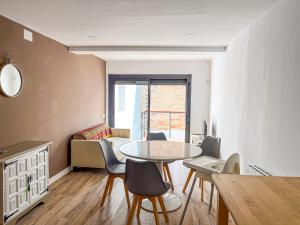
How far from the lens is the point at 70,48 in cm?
449

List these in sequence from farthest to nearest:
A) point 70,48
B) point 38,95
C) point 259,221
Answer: point 70,48 < point 38,95 < point 259,221

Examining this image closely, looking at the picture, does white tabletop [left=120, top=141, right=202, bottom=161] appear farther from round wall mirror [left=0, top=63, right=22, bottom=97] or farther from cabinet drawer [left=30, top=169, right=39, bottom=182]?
round wall mirror [left=0, top=63, right=22, bottom=97]

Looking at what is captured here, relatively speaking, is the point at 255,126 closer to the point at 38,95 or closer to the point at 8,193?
the point at 8,193

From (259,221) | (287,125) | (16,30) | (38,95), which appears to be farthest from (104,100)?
(259,221)

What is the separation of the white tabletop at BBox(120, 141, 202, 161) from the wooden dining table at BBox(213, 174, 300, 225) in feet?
3.95

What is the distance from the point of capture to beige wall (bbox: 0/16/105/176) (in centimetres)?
305

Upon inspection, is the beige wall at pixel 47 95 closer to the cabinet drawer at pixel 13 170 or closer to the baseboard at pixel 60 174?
the baseboard at pixel 60 174

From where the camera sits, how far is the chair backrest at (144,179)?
7.92 feet

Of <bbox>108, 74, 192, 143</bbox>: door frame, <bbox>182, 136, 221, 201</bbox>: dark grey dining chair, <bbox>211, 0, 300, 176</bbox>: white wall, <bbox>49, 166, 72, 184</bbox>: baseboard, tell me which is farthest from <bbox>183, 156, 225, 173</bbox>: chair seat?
<bbox>108, 74, 192, 143</bbox>: door frame

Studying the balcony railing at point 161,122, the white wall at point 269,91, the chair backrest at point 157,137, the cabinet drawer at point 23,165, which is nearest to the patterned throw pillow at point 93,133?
the chair backrest at point 157,137

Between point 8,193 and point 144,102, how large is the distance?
4765 millimetres

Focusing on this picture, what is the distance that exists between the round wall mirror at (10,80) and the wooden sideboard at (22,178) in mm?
680

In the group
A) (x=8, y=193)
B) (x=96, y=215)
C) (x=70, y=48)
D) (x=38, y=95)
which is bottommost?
(x=96, y=215)

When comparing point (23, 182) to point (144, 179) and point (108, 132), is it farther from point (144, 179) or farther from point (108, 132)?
point (108, 132)
